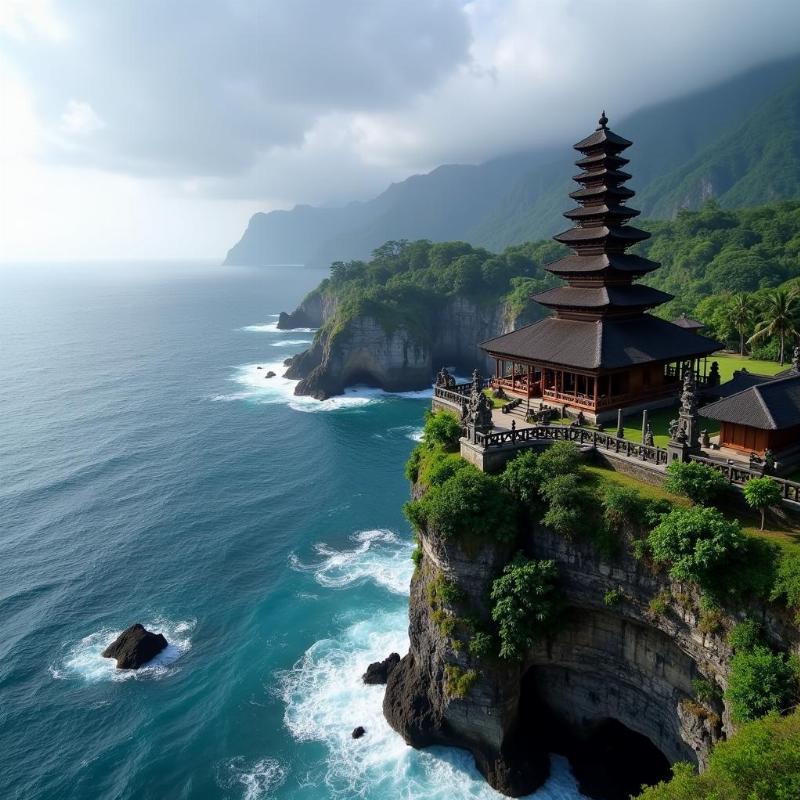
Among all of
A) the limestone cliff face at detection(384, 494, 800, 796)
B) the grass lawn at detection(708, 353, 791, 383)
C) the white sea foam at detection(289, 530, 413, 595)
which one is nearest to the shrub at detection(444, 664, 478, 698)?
the limestone cliff face at detection(384, 494, 800, 796)

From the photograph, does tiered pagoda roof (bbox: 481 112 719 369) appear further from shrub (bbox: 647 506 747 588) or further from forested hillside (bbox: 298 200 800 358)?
forested hillside (bbox: 298 200 800 358)

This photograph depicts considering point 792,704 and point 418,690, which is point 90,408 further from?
point 792,704

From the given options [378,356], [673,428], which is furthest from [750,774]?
[378,356]

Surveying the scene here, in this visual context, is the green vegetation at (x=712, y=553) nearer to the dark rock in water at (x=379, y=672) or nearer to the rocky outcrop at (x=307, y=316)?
the dark rock in water at (x=379, y=672)

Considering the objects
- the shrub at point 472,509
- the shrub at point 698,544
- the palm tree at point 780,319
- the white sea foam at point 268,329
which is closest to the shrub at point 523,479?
the shrub at point 472,509

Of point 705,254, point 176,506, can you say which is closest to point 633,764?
point 176,506
